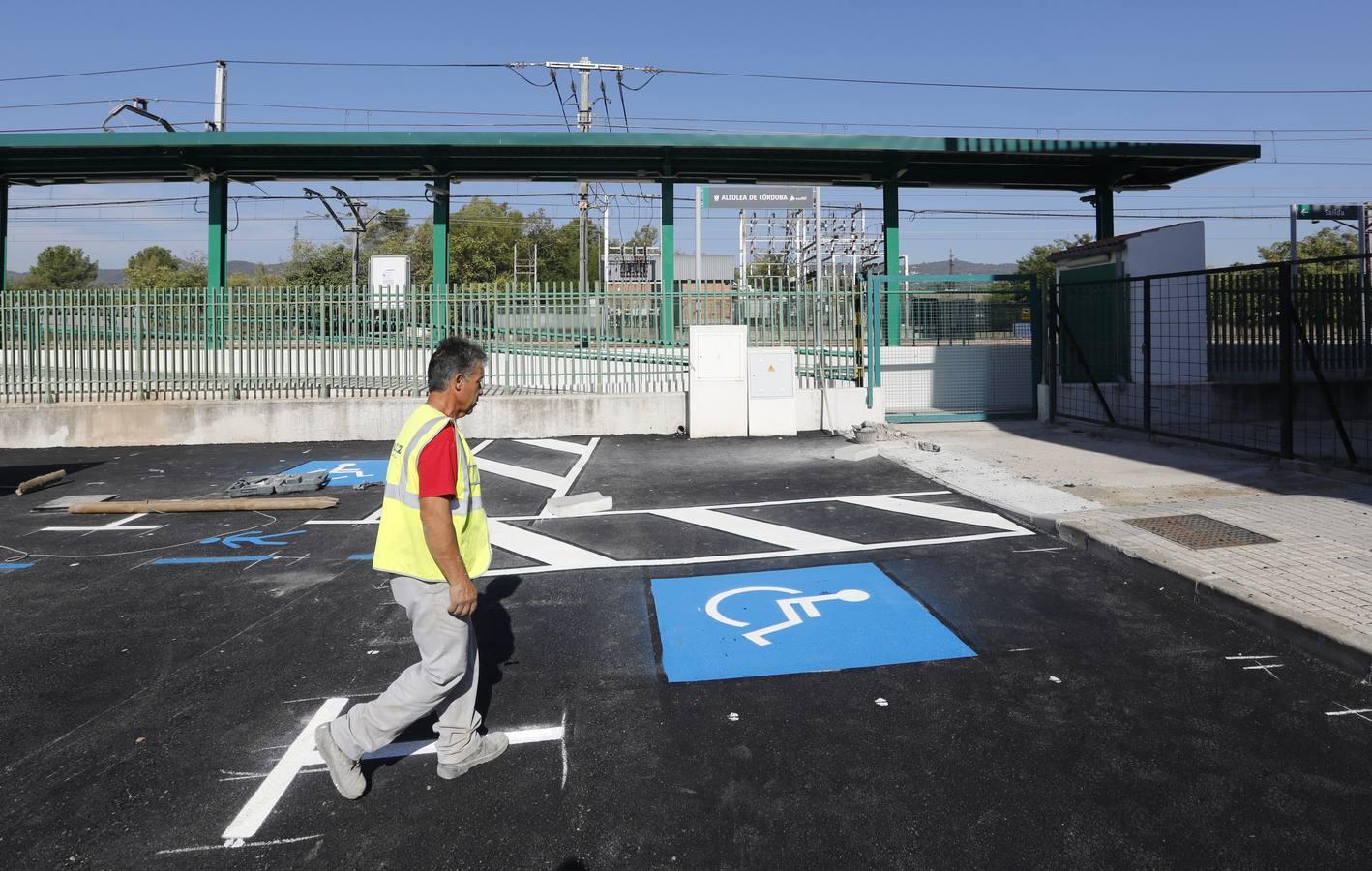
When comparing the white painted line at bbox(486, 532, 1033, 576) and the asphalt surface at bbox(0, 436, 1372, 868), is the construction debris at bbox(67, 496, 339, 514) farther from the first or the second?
the white painted line at bbox(486, 532, 1033, 576)

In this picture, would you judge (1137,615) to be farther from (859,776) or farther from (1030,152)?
(1030,152)

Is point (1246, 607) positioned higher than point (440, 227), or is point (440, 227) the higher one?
point (440, 227)

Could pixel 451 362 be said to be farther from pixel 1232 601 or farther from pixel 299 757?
pixel 1232 601

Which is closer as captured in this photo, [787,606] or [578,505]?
[787,606]

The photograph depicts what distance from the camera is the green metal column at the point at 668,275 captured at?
15.3 meters

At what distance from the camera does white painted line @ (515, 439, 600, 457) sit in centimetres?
1379

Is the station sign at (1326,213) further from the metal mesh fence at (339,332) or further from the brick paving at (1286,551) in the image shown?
the brick paving at (1286,551)

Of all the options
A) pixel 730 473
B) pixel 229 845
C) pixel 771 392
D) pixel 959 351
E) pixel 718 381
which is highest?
pixel 959 351

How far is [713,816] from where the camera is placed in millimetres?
3369

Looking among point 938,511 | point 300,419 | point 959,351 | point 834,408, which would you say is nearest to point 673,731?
point 938,511

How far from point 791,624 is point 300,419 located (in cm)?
1208

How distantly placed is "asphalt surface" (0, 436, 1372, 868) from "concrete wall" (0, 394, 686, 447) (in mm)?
7959

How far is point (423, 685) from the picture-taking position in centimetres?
352

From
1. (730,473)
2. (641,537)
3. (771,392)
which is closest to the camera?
(641,537)
